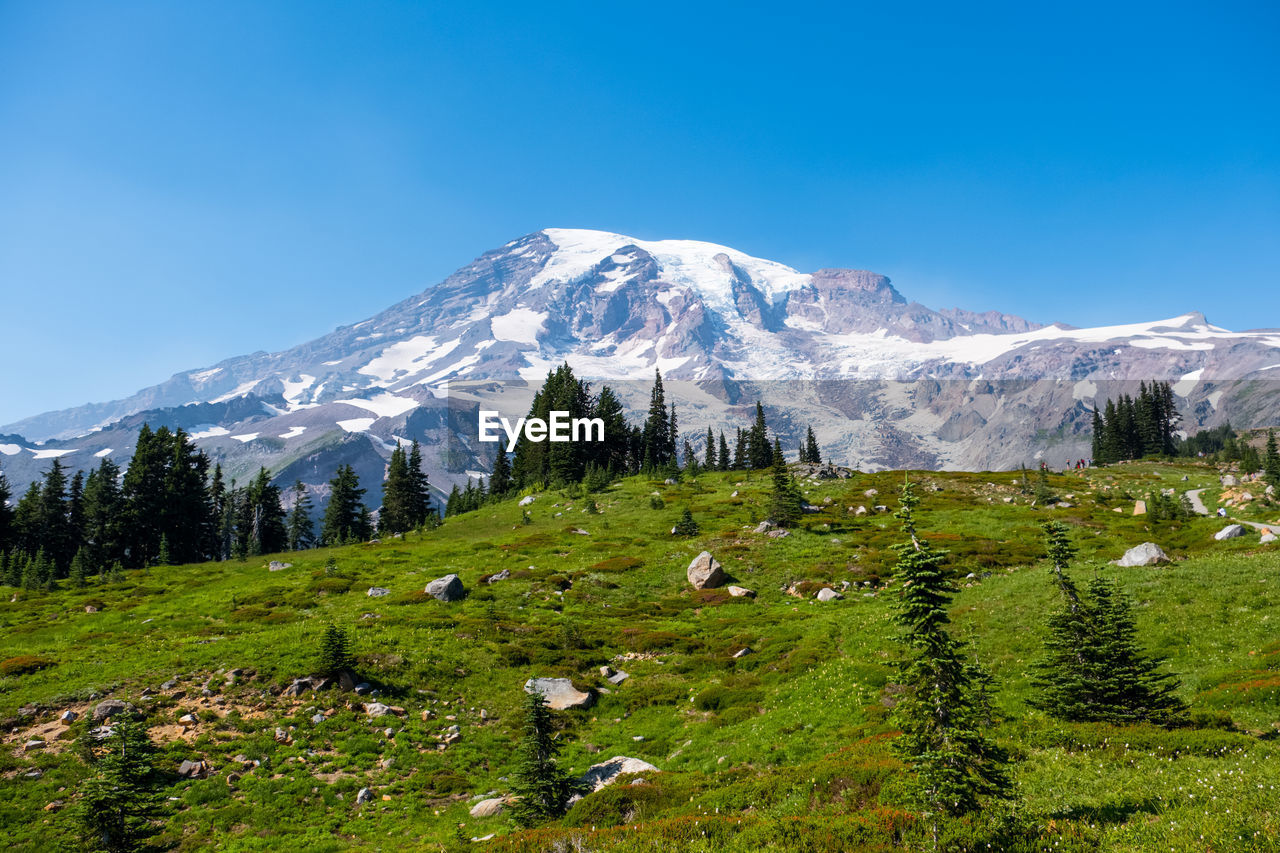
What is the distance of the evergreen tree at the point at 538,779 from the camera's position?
1748 cm

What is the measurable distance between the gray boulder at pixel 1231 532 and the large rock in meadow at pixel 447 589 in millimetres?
52627

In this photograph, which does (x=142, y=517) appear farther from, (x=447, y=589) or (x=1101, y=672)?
(x=1101, y=672)

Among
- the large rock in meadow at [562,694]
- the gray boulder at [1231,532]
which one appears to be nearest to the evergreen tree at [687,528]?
the large rock in meadow at [562,694]

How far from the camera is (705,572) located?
1845 inches

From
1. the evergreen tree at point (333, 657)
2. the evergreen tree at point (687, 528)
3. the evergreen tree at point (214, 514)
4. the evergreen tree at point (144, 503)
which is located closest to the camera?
the evergreen tree at point (333, 657)

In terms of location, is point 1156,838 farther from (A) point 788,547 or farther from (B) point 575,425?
(B) point 575,425

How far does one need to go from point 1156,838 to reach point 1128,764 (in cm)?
535

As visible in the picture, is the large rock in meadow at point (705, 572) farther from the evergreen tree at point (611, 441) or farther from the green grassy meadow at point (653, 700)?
the evergreen tree at point (611, 441)

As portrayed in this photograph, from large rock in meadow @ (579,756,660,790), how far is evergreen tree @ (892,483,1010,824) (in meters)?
10.2

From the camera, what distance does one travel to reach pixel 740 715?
24844 mm

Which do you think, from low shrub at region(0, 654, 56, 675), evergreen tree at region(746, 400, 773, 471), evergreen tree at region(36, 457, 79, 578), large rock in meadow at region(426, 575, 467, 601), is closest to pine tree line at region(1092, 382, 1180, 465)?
evergreen tree at region(746, 400, 773, 471)

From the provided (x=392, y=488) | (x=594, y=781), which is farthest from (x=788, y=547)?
(x=392, y=488)

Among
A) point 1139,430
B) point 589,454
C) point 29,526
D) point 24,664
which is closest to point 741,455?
point 589,454

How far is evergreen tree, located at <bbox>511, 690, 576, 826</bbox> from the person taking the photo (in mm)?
17484
